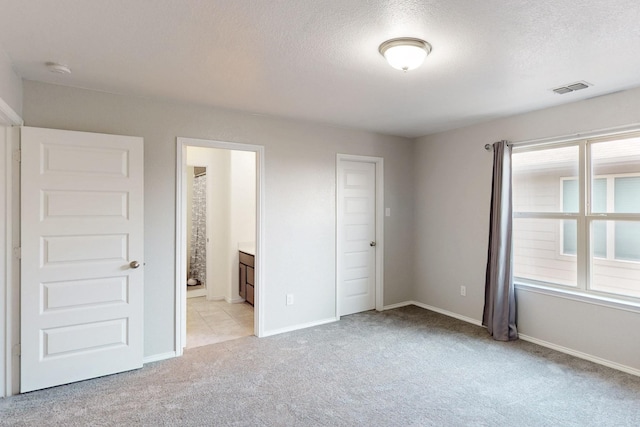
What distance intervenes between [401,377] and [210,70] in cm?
288

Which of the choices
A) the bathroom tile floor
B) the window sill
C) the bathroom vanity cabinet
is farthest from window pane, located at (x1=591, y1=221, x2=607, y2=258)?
the bathroom vanity cabinet

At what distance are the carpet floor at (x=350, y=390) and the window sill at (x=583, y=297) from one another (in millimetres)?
554

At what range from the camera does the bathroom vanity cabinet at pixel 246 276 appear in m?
4.89

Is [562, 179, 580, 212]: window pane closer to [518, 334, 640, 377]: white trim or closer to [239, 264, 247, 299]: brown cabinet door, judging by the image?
[518, 334, 640, 377]: white trim

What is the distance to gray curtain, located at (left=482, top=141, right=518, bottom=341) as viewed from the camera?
3.77 m

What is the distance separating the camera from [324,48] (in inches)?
89.2

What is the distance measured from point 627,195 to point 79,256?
4727 mm

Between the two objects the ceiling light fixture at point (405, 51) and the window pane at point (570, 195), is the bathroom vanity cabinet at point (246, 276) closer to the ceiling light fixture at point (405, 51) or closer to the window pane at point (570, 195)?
the ceiling light fixture at point (405, 51)

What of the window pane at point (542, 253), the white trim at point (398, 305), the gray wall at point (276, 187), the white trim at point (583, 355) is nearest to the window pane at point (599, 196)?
the window pane at point (542, 253)

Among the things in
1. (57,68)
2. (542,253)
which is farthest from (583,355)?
(57,68)

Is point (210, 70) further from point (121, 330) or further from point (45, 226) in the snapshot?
point (121, 330)

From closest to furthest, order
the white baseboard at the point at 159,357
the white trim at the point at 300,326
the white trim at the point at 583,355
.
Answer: the white trim at the point at 583,355 < the white baseboard at the point at 159,357 < the white trim at the point at 300,326

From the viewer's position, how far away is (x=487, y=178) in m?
4.14

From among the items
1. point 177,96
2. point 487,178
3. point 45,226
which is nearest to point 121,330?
point 45,226
